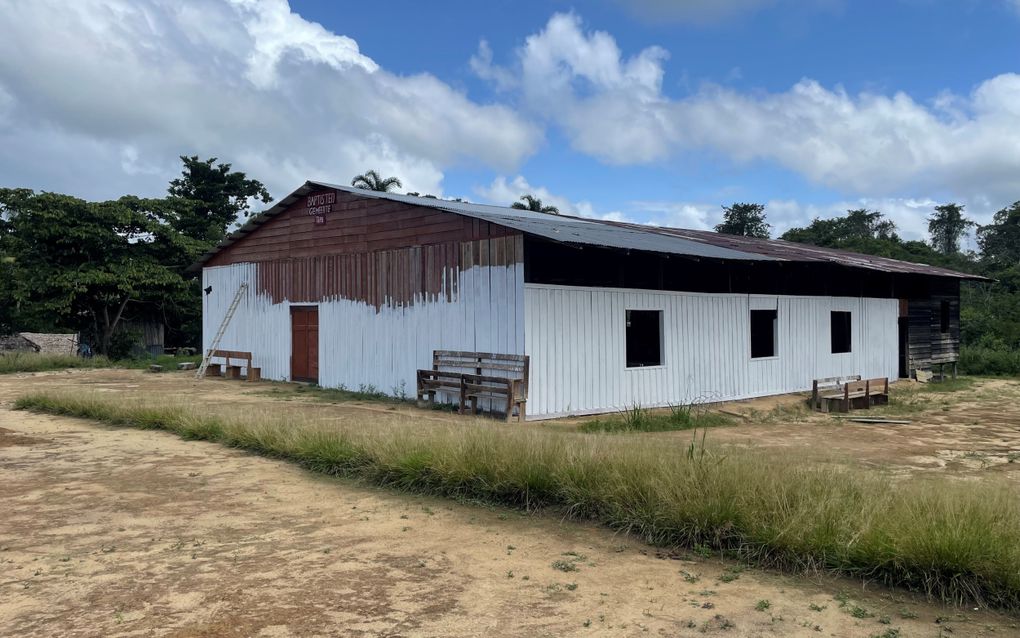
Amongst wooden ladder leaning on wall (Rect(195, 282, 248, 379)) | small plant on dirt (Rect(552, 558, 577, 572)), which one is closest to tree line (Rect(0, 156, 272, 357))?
wooden ladder leaning on wall (Rect(195, 282, 248, 379))

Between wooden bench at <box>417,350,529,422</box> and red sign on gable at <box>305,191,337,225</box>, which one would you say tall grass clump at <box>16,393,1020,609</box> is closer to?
wooden bench at <box>417,350,529,422</box>

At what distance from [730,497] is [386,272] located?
42.4ft

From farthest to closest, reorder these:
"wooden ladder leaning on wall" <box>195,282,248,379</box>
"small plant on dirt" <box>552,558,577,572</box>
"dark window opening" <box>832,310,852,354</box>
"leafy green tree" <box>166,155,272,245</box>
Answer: "leafy green tree" <box>166,155,272,245</box>
"wooden ladder leaning on wall" <box>195,282,248,379</box>
"dark window opening" <box>832,310,852,354</box>
"small plant on dirt" <box>552,558,577,572</box>

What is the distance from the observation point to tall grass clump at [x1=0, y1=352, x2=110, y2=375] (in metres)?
24.6

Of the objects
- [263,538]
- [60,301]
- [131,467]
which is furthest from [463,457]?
[60,301]

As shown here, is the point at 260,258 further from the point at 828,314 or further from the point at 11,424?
the point at 828,314

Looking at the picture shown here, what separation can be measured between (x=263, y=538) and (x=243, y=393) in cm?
1282

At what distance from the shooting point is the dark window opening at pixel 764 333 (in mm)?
19109

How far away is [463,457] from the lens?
7.97 meters

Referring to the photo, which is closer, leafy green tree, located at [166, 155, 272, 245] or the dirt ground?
the dirt ground

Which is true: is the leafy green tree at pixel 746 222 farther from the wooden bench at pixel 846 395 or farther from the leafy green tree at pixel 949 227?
the wooden bench at pixel 846 395

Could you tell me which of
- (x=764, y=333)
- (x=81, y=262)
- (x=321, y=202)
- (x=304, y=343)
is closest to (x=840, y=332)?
(x=764, y=333)

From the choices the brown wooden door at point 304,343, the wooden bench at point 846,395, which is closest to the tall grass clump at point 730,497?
the brown wooden door at point 304,343

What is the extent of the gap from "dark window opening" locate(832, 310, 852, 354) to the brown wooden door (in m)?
14.6
